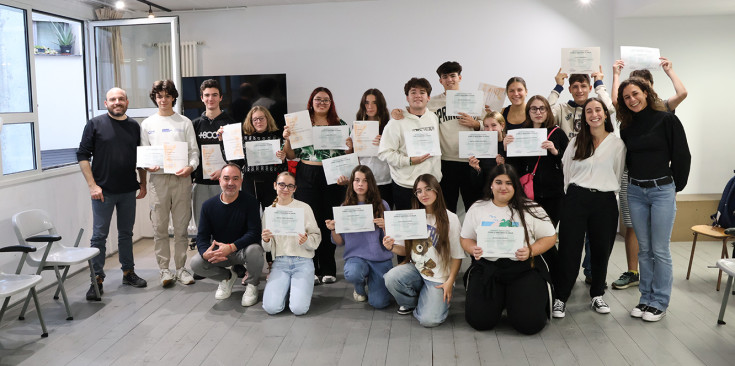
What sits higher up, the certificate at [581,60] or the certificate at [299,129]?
the certificate at [581,60]

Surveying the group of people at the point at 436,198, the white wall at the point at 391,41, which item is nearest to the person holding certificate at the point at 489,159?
the group of people at the point at 436,198

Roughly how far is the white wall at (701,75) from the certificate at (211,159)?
13.7 feet

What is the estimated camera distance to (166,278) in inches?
185

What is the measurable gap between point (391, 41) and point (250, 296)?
3493 mm

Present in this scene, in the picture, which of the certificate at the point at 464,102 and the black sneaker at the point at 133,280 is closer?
the certificate at the point at 464,102

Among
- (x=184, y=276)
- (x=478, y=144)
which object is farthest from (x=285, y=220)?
(x=478, y=144)

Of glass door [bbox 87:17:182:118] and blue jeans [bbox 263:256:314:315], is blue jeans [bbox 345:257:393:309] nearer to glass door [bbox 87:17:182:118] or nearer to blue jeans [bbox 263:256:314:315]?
blue jeans [bbox 263:256:314:315]

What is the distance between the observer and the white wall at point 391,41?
6.41 metres

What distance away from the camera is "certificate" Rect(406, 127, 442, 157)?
4195mm

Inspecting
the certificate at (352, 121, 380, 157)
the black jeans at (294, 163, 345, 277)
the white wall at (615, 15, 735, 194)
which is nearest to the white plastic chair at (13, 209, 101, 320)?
the black jeans at (294, 163, 345, 277)

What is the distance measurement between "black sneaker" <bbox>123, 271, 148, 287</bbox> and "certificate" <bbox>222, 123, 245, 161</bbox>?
3.96 feet

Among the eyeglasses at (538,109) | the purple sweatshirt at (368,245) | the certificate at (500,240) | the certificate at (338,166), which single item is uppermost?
the eyeglasses at (538,109)

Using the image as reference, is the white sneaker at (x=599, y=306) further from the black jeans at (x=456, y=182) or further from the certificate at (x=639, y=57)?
the certificate at (x=639, y=57)

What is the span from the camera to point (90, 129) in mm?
4520
